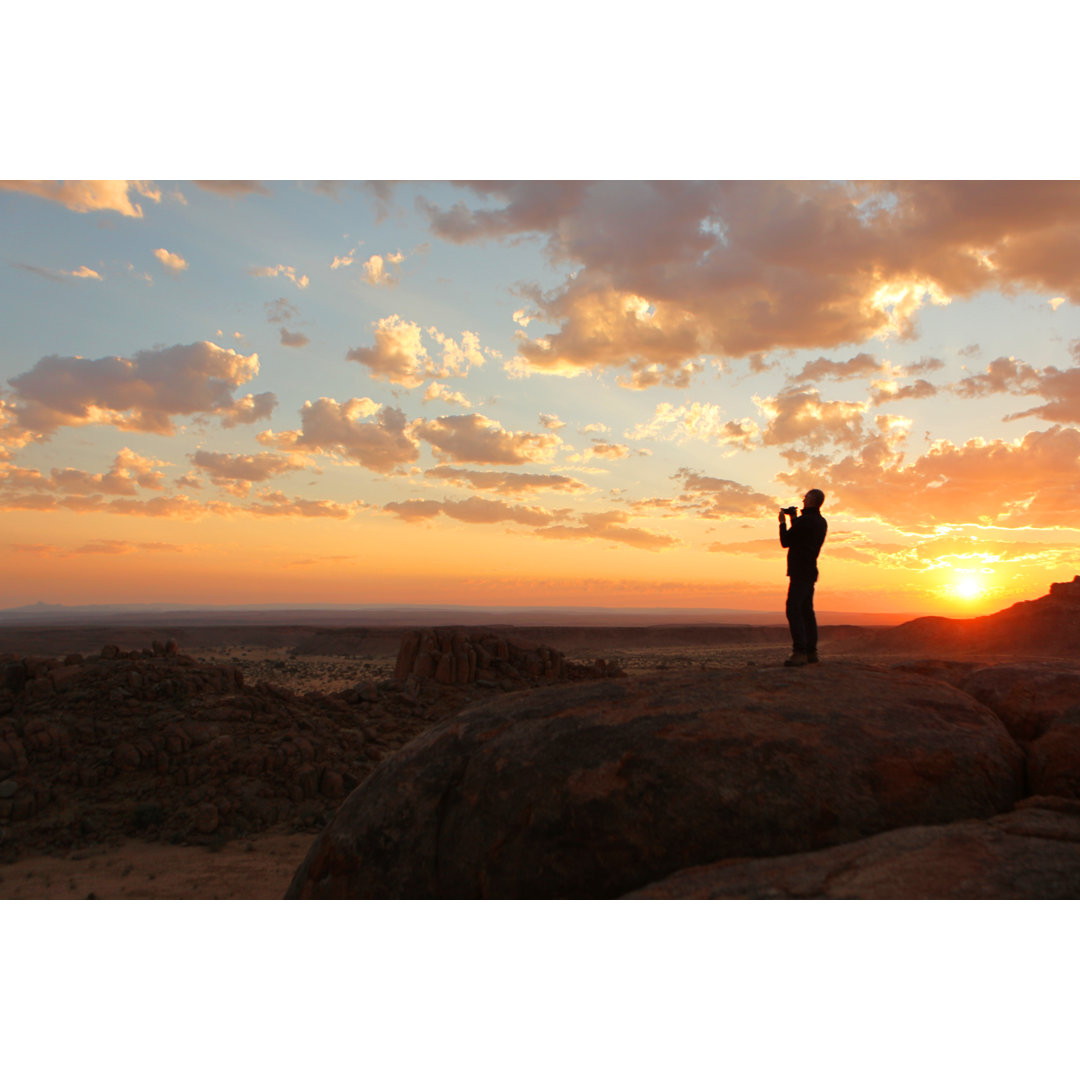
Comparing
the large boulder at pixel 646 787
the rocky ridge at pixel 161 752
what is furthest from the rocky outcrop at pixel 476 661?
the large boulder at pixel 646 787

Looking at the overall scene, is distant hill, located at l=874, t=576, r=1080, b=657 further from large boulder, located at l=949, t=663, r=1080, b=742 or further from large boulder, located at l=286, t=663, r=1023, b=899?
large boulder, located at l=286, t=663, r=1023, b=899

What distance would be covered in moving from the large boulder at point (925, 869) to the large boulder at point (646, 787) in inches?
13.8

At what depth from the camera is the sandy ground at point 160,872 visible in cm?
961

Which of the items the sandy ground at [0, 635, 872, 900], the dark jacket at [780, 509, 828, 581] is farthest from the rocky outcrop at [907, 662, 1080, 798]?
the sandy ground at [0, 635, 872, 900]

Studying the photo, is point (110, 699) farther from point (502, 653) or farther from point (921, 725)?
point (921, 725)

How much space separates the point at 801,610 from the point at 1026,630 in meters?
35.8

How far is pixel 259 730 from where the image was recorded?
1502cm

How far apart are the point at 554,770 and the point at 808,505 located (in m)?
5.26

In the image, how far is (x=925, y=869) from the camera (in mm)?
4145

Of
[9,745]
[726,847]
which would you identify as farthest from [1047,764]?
[9,745]

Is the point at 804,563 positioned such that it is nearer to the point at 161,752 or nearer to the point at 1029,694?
the point at 1029,694

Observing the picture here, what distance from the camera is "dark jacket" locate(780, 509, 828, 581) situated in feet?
28.7

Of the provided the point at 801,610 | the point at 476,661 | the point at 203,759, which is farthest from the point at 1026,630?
the point at 203,759

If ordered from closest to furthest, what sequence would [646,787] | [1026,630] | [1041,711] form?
[646,787], [1041,711], [1026,630]
